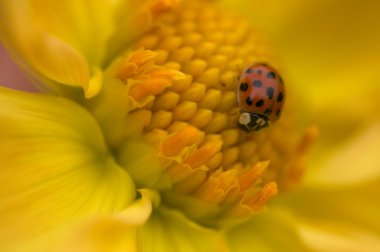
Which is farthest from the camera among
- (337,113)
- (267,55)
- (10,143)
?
(337,113)

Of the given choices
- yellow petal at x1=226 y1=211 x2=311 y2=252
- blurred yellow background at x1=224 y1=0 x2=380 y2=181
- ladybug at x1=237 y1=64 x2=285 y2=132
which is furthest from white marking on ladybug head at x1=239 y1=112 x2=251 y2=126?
blurred yellow background at x1=224 y1=0 x2=380 y2=181

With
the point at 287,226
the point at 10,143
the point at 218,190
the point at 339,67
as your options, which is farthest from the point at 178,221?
the point at 339,67

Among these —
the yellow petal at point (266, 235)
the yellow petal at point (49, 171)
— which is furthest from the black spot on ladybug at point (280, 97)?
the yellow petal at point (49, 171)

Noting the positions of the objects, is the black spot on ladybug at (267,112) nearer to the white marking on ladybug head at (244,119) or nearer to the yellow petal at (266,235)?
the white marking on ladybug head at (244,119)

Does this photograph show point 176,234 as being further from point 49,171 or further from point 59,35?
point 59,35

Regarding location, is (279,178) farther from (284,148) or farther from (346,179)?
(346,179)

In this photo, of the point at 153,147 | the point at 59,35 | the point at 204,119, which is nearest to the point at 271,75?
the point at 204,119

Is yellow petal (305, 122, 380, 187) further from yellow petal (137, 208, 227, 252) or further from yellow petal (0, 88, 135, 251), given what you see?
yellow petal (0, 88, 135, 251)

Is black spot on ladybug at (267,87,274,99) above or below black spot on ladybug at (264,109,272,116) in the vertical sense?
above
